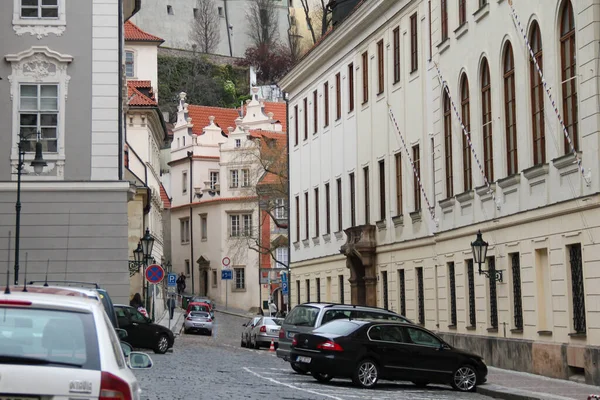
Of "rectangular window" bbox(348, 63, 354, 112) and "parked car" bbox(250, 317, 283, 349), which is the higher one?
"rectangular window" bbox(348, 63, 354, 112)

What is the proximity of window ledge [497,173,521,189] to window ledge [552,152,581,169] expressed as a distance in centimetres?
241

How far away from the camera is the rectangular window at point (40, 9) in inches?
1437

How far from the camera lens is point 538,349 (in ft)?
88.3

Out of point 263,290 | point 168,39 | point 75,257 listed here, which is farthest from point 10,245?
point 168,39

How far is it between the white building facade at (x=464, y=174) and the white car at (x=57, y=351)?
1762 centimetres

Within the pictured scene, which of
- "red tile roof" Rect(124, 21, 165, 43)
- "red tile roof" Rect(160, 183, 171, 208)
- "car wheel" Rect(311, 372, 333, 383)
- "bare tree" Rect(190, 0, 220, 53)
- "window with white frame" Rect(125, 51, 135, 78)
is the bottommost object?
"car wheel" Rect(311, 372, 333, 383)

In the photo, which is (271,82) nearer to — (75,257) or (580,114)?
Answer: (75,257)

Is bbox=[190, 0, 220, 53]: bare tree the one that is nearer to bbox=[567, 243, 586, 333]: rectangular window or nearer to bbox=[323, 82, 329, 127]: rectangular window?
bbox=[323, 82, 329, 127]: rectangular window

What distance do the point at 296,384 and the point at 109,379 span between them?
671 inches

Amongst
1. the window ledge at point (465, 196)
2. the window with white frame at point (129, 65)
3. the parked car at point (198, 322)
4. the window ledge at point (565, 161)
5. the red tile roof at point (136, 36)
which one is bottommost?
the parked car at point (198, 322)

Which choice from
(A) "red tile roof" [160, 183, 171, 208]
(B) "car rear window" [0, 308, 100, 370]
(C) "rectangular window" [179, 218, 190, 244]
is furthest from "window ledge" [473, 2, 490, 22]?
(C) "rectangular window" [179, 218, 190, 244]

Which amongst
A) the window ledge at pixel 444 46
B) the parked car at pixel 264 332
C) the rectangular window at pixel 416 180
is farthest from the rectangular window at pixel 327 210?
the window ledge at pixel 444 46

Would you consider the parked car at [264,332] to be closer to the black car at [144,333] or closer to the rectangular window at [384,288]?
the rectangular window at [384,288]

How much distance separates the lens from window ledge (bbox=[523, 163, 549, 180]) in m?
26.6
